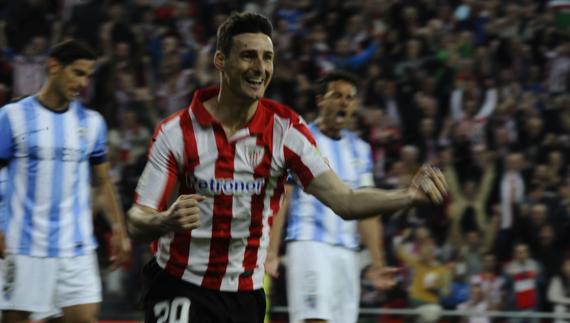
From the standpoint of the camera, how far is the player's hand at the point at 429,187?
168 inches

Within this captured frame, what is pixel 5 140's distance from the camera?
647cm

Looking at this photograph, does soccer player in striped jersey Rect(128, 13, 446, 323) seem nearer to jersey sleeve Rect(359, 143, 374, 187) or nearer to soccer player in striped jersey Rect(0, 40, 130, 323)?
soccer player in striped jersey Rect(0, 40, 130, 323)

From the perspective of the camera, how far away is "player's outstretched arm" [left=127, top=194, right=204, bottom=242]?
4070mm

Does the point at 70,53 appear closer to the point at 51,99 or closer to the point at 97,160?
the point at 51,99

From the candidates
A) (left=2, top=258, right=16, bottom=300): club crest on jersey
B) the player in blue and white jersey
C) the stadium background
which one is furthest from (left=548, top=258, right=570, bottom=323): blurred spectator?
(left=2, top=258, right=16, bottom=300): club crest on jersey

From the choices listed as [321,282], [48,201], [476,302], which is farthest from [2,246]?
[476,302]

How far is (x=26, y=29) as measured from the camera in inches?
566

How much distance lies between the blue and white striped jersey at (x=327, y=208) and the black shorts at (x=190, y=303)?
2587 mm

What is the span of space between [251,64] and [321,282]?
9.82ft

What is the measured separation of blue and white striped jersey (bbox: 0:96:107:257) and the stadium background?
12.6ft

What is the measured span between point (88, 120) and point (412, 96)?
6519 mm

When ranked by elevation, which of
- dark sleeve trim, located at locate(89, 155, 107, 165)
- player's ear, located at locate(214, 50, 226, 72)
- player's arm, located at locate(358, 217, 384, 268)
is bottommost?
player's arm, located at locate(358, 217, 384, 268)

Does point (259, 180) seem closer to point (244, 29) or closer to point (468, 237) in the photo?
point (244, 29)

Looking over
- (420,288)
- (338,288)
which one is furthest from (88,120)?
(420,288)
